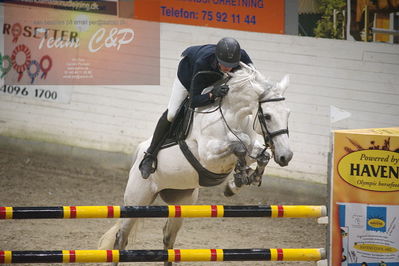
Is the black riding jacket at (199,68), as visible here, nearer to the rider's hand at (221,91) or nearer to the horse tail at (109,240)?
the rider's hand at (221,91)

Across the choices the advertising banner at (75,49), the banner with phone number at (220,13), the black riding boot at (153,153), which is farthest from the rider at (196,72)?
the advertising banner at (75,49)

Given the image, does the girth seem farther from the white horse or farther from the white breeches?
the white breeches

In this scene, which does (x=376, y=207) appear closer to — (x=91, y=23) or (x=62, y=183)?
(x=62, y=183)

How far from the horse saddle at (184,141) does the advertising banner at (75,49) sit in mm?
3616

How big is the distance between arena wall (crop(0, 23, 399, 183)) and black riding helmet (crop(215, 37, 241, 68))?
3522 millimetres

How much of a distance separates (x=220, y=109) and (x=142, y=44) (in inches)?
166

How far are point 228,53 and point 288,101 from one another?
12.1ft

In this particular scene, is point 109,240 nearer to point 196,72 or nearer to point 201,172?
point 201,172

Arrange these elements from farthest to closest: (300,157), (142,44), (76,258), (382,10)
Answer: (142,44), (300,157), (382,10), (76,258)

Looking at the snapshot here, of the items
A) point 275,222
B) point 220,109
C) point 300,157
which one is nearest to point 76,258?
point 220,109

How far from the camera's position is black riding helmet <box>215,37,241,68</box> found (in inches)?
187

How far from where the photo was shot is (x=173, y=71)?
29.0ft

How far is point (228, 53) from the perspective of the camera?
475 centimetres

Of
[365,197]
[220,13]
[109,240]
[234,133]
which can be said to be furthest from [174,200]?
[220,13]
